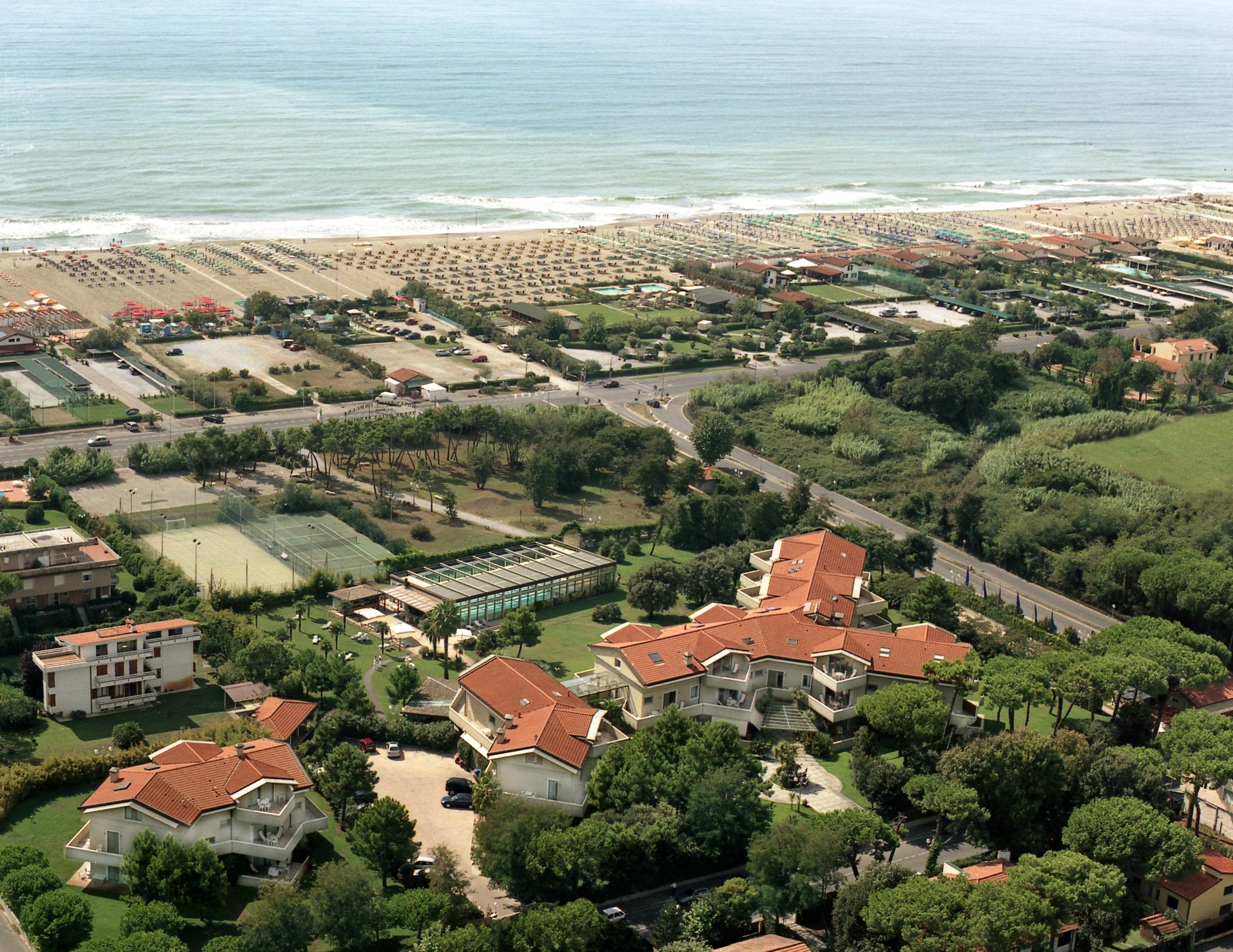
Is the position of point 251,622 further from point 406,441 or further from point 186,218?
point 186,218

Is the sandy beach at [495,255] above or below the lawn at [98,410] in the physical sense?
above

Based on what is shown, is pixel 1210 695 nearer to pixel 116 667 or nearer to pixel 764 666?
pixel 764 666

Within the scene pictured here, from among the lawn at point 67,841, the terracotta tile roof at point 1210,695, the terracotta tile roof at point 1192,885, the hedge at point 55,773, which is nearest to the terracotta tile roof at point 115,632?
the hedge at point 55,773

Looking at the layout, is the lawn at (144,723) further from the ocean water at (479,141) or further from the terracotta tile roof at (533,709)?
the ocean water at (479,141)

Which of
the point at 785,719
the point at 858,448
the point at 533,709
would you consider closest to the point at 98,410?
the point at 858,448

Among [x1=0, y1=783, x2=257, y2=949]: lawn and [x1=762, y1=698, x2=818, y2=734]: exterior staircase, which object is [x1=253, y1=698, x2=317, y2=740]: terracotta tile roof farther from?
[x1=762, y1=698, x2=818, y2=734]: exterior staircase

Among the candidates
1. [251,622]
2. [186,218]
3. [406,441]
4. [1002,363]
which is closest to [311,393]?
[406,441]
